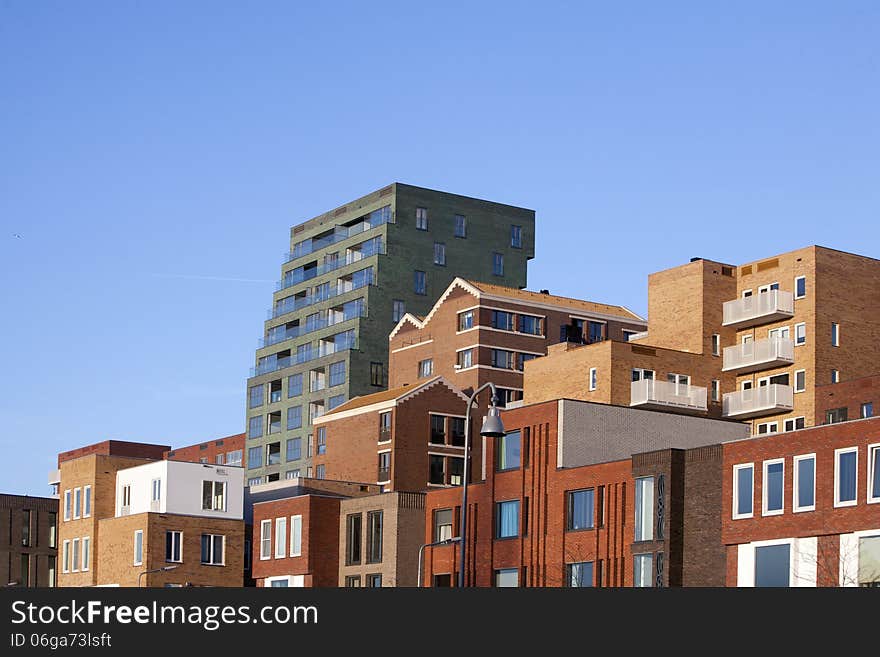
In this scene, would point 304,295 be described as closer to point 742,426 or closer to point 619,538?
point 742,426

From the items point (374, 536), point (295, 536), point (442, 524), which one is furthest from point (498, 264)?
point (442, 524)

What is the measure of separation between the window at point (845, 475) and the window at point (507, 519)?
18748 mm

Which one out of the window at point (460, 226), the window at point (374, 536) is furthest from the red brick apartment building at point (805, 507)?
the window at point (460, 226)

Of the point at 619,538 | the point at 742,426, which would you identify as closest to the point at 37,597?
the point at 619,538

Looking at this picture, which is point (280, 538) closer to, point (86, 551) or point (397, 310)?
point (86, 551)

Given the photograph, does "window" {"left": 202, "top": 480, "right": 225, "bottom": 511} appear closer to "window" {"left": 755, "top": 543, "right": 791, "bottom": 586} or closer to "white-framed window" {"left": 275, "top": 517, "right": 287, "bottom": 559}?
"white-framed window" {"left": 275, "top": 517, "right": 287, "bottom": 559}

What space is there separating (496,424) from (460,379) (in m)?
67.2

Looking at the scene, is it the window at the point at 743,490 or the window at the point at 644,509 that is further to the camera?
the window at the point at 644,509

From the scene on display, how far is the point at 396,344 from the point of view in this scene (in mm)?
134000

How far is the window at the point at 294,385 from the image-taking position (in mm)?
153750

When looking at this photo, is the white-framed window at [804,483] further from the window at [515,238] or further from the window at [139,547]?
the window at [515,238]

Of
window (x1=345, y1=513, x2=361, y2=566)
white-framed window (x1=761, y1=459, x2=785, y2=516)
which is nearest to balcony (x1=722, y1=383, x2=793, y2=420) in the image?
window (x1=345, y1=513, x2=361, y2=566)

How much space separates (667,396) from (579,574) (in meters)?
30.6

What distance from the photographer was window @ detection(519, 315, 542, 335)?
123250 mm
